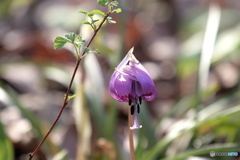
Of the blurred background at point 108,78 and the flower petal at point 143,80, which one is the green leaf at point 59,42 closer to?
the flower petal at point 143,80

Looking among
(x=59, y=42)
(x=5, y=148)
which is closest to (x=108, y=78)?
(x=5, y=148)

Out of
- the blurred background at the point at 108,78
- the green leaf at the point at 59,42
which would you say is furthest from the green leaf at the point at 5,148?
the green leaf at the point at 59,42

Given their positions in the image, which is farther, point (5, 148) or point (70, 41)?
point (5, 148)

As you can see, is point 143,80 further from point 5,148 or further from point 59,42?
point 5,148

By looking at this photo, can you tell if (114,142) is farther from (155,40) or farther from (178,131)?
(155,40)

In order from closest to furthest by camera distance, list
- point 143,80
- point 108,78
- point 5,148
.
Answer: point 143,80 → point 5,148 → point 108,78

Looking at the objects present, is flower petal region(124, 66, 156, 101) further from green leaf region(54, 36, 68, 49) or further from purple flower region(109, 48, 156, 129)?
green leaf region(54, 36, 68, 49)

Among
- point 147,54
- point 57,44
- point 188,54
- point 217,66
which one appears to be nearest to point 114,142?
point 57,44

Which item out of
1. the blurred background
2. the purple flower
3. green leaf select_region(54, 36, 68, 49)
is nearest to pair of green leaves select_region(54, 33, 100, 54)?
green leaf select_region(54, 36, 68, 49)

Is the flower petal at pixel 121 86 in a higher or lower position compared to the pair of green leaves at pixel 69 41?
lower
